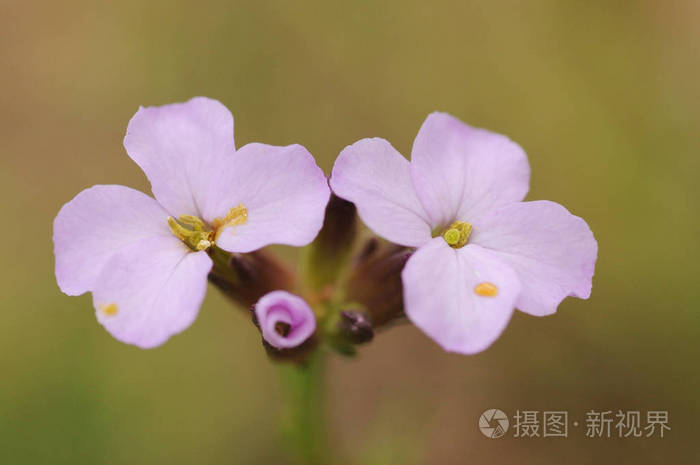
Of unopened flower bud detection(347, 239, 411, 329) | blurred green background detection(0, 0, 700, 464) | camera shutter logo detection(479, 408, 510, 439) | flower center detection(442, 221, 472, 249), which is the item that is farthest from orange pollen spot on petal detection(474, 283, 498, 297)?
blurred green background detection(0, 0, 700, 464)

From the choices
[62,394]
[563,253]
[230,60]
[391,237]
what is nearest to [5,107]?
[230,60]

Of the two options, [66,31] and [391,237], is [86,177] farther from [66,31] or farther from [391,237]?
[391,237]

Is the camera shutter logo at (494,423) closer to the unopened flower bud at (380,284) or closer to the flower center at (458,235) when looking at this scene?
the unopened flower bud at (380,284)

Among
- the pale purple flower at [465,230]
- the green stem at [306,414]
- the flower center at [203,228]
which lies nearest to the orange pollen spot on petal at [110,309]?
the flower center at [203,228]

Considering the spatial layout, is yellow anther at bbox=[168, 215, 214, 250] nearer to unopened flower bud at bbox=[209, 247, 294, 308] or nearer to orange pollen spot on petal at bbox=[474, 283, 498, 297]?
unopened flower bud at bbox=[209, 247, 294, 308]

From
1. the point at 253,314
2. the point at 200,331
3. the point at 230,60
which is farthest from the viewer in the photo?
the point at 230,60

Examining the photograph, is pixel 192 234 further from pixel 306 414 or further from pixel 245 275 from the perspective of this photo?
pixel 306 414
